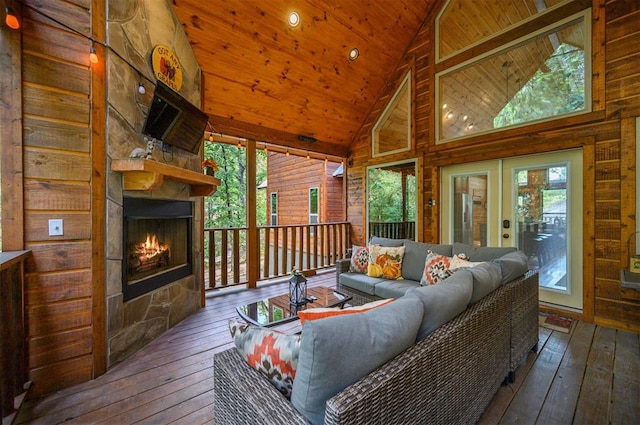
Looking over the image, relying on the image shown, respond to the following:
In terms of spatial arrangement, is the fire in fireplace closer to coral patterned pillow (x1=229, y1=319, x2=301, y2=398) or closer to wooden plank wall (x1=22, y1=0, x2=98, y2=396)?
wooden plank wall (x1=22, y1=0, x2=98, y2=396)

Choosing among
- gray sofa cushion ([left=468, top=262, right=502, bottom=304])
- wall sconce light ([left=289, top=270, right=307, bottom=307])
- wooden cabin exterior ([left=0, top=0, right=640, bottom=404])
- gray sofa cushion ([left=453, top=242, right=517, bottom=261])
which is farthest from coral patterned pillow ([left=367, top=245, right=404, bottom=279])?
wooden cabin exterior ([left=0, top=0, right=640, bottom=404])

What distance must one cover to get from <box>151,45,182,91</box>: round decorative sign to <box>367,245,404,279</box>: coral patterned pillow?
3.00 metres

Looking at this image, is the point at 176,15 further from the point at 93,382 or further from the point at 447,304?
the point at 447,304

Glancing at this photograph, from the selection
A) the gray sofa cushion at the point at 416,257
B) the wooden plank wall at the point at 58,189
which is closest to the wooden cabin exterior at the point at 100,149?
the wooden plank wall at the point at 58,189

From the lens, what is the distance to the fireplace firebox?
246 centimetres

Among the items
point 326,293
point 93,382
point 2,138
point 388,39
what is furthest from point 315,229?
point 2,138

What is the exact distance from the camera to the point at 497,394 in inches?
75.5

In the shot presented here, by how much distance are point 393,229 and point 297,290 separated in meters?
3.80

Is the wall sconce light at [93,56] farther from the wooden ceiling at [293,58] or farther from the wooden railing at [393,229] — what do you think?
the wooden railing at [393,229]

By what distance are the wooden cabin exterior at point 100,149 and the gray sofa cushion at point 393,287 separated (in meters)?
2.05

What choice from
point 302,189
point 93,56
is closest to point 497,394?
point 93,56

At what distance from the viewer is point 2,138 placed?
71.9 inches

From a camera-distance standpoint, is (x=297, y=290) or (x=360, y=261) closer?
(x=297, y=290)

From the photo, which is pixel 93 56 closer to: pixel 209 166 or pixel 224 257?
pixel 209 166
